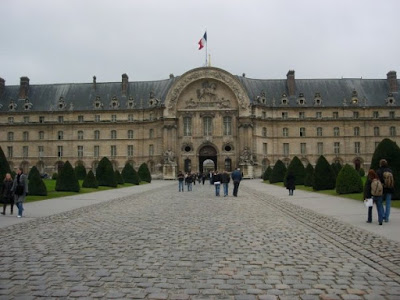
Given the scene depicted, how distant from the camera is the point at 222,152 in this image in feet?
208

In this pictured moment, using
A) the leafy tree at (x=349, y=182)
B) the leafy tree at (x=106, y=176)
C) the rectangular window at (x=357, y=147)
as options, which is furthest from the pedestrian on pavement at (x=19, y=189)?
the rectangular window at (x=357, y=147)

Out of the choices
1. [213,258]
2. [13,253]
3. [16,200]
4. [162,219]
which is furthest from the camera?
[16,200]

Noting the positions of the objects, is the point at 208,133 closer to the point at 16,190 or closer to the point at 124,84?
the point at 124,84

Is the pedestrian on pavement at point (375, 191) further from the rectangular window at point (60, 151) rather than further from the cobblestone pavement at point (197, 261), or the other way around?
the rectangular window at point (60, 151)

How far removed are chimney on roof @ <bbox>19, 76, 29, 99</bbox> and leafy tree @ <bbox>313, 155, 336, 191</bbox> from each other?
2272 inches

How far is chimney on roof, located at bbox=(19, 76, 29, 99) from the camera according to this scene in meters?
71.8

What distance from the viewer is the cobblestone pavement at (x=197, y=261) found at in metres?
6.23

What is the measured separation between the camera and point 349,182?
2558 cm

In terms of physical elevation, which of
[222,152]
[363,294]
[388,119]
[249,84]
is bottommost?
[363,294]

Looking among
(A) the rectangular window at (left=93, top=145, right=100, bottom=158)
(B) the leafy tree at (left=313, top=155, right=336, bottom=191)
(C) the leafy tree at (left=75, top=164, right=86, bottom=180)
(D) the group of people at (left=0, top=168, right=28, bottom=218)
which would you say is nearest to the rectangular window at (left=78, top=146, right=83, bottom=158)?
(A) the rectangular window at (left=93, top=145, right=100, bottom=158)

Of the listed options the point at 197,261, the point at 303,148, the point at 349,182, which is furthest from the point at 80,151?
the point at 197,261

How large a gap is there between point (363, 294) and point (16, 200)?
14.0 meters

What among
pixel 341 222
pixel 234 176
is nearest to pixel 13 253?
pixel 341 222

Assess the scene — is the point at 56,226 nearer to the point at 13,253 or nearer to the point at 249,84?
the point at 13,253
